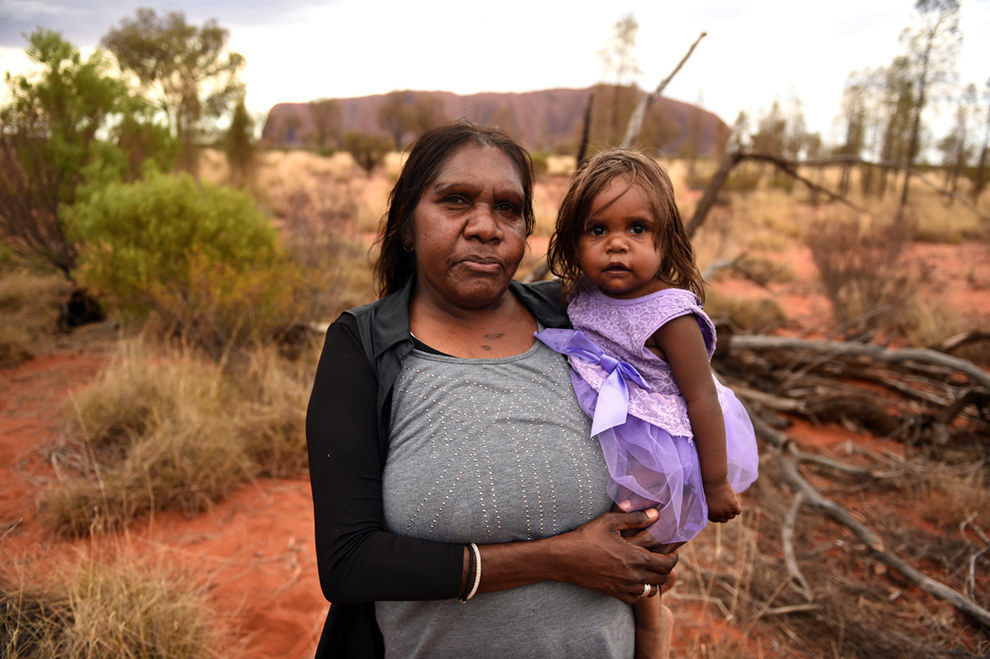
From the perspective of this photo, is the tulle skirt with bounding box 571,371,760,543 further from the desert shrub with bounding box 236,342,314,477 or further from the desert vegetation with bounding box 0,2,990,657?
the desert shrub with bounding box 236,342,314,477

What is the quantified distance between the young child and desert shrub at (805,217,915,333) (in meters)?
7.55

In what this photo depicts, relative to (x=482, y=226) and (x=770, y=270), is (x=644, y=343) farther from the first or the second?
(x=770, y=270)

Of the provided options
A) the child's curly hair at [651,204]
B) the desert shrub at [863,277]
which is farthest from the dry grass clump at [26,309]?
the desert shrub at [863,277]

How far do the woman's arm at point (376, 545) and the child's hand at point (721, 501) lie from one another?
0.21 m

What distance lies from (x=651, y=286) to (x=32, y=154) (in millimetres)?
8136

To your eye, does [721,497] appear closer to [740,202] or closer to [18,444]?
[18,444]

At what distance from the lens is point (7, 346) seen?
557 cm

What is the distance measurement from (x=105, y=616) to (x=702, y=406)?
233cm

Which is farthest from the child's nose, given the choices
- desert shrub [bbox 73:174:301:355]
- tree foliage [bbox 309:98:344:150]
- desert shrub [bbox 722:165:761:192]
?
tree foliage [bbox 309:98:344:150]

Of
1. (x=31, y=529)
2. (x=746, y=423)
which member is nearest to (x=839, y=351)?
(x=746, y=423)

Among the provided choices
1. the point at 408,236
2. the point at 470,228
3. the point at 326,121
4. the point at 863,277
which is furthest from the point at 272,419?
the point at 326,121

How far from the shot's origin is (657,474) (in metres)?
1.47

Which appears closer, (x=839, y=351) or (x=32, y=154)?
(x=839, y=351)

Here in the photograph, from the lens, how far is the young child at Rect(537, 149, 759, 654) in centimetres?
147
